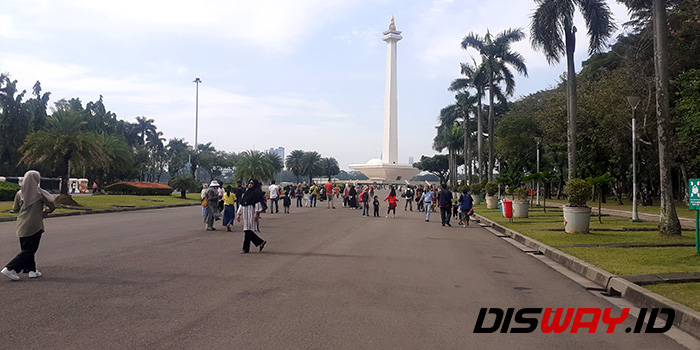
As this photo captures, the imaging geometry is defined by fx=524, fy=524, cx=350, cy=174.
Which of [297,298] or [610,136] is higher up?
[610,136]

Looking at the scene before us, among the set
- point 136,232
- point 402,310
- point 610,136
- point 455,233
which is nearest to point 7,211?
point 136,232

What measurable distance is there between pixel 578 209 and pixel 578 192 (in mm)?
504

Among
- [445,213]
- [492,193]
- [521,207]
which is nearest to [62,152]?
[445,213]

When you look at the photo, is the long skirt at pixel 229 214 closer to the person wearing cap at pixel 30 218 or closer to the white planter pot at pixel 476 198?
the person wearing cap at pixel 30 218

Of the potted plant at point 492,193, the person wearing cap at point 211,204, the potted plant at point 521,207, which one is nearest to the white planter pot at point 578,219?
the potted plant at point 521,207

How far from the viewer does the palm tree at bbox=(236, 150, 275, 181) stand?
2405 inches

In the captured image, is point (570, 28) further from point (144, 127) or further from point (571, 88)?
point (144, 127)

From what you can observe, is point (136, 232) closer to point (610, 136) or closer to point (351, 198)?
point (351, 198)

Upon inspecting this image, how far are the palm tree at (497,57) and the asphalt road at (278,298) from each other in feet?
93.1

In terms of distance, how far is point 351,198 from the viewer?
3519 cm

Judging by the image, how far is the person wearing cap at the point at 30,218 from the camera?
25.4ft

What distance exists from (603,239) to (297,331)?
37.0 feet

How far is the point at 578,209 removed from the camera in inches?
591

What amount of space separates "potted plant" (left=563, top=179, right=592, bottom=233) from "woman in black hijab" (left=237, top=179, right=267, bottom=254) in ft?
29.2
